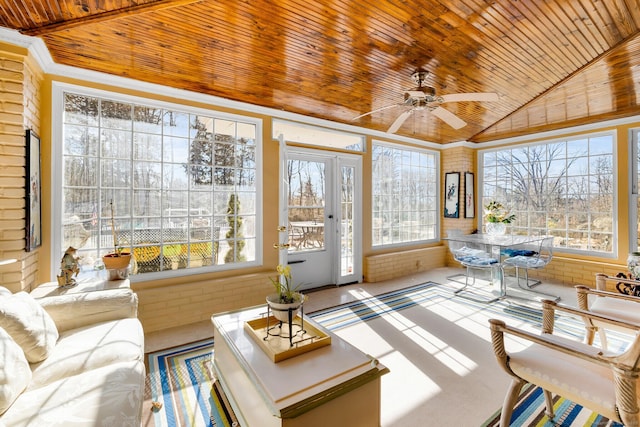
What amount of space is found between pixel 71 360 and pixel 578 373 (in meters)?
2.65

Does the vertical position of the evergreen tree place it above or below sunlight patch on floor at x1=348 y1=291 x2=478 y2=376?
above

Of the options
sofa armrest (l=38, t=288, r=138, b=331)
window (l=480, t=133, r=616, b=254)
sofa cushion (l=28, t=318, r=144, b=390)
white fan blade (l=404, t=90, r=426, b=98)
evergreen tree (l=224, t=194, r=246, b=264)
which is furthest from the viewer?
window (l=480, t=133, r=616, b=254)

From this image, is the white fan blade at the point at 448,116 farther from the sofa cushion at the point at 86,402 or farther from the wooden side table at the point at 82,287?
the wooden side table at the point at 82,287

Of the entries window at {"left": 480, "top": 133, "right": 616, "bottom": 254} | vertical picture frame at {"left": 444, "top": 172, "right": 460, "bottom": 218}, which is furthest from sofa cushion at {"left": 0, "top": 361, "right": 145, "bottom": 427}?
window at {"left": 480, "top": 133, "right": 616, "bottom": 254}

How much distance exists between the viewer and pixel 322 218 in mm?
4684

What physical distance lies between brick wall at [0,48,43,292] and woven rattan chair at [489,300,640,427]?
10.6 ft

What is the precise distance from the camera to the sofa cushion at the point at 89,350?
154 centimetres

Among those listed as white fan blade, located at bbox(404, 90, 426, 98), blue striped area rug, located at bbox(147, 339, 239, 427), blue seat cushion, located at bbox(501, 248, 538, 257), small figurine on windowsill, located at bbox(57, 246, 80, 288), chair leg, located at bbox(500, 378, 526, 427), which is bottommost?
blue striped area rug, located at bbox(147, 339, 239, 427)

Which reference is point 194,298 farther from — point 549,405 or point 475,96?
point 475,96

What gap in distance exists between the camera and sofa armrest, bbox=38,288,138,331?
1995 mm

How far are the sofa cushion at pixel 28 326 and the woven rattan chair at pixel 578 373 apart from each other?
2470 millimetres

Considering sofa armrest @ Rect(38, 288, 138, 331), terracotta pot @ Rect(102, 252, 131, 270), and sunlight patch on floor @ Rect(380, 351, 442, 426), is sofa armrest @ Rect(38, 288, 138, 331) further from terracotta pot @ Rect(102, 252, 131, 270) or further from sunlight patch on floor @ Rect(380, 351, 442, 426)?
sunlight patch on floor @ Rect(380, 351, 442, 426)

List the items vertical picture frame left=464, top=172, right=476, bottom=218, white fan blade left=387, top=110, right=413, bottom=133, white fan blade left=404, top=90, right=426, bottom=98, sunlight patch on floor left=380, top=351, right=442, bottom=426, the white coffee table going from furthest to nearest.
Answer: vertical picture frame left=464, top=172, right=476, bottom=218
white fan blade left=387, top=110, right=413, bottom=133
white fan blade left=404, top=90, right=426, bottom=98
sunlight patch on floor left=380, top=351, right=442, bottom=426
the white coffee table

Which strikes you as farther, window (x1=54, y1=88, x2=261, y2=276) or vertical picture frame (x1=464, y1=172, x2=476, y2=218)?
vertical picture frame (x1=464, y1=172, x2=476, y2=218)
